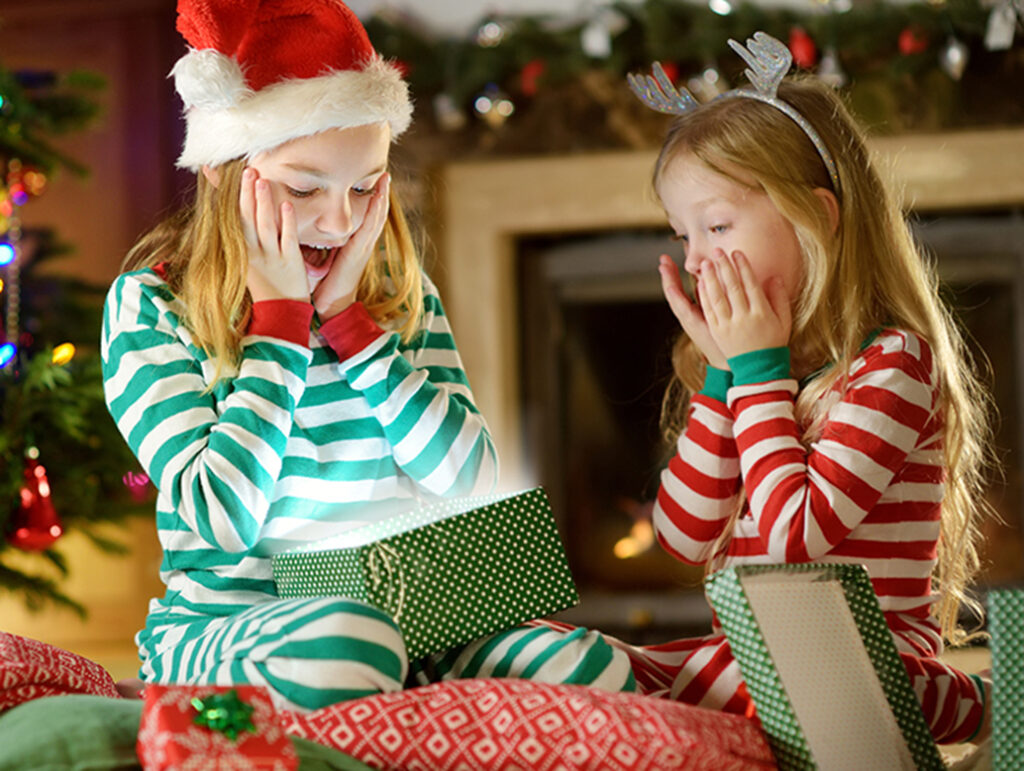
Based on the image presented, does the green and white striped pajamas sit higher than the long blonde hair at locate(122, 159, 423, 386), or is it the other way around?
the long blonde hair at locate(122, 159, 423, 386)

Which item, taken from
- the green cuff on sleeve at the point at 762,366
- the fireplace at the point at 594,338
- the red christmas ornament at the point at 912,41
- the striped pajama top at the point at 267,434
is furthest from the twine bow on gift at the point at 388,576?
the red christmas ornament at the point at 912,41

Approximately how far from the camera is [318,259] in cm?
116

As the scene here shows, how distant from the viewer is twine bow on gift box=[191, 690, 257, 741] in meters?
0.74

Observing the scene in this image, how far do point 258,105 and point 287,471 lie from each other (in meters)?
0.34

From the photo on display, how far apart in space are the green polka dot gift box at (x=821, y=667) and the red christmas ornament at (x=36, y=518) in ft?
4.27

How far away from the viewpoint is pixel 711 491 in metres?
1.17

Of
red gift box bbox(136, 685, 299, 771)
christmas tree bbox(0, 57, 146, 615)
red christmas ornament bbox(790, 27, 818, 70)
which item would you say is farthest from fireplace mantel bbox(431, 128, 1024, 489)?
red gift box bbox(136, 685, 299, 771)

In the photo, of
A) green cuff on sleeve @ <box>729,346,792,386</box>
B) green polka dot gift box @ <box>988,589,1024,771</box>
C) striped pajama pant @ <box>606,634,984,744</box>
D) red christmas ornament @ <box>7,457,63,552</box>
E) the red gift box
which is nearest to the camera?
the red gift box

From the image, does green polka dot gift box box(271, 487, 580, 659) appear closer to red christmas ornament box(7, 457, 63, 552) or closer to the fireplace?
red christmas ornament box(7, 457, 63, 552)

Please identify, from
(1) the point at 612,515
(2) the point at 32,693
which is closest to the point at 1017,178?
(1) the point at 612,515

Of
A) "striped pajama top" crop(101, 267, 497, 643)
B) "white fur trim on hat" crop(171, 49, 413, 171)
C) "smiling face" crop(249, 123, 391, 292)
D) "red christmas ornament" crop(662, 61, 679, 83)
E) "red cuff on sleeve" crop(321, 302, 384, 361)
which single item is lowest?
"striped pajama top" crop(101, 267, 497, 643)

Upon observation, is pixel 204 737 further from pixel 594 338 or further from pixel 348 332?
pixel 594 338

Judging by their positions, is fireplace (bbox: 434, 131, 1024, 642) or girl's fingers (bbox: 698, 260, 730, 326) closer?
girl's fingers (bbox: 698, 260, 730, 326)

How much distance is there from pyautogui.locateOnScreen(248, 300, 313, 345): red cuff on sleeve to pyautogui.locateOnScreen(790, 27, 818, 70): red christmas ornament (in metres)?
1.67
